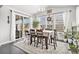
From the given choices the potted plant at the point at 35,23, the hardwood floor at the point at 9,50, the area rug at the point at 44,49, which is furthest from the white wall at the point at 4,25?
the potted plant at the point at 35,23

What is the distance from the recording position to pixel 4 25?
2.35 meters

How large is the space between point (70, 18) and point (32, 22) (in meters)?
0.85

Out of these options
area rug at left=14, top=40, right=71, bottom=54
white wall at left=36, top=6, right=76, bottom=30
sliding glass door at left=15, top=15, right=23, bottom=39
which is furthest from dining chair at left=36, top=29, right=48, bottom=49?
white wall at left=36, top=6, right=76, bottom=30

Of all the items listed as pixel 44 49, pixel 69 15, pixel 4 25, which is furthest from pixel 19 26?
pixel 69 15

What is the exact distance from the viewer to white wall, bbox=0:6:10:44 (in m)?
2.31

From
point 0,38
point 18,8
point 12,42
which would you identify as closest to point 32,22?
point 18,8

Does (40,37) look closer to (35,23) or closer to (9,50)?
(35,23)

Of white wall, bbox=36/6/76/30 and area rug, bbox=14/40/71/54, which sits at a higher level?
white wall, bbox=36/6/76/30

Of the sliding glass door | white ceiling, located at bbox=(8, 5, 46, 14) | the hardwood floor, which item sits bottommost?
the hardwood floor

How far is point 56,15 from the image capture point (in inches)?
93.6

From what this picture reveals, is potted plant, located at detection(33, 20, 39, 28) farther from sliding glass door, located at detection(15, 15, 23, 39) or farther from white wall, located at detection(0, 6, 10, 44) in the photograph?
white wall, located at detection(0, 6, 10, 44)

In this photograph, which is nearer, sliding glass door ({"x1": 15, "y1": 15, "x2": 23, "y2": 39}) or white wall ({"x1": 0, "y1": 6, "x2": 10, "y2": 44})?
white wall ({"x1": 0, "y1": 6, "x2": 10, "y2": 44})

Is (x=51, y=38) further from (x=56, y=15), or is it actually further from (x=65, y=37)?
(x=56, y=15)
